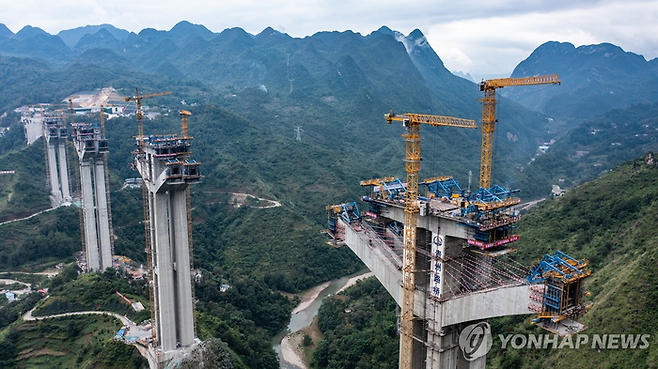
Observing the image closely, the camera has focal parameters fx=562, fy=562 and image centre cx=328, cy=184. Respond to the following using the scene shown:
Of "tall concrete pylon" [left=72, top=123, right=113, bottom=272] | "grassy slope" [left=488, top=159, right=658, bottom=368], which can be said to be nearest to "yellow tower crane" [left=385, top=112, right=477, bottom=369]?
"grassy slope" [left=488, top=159, right=658, bottom=368]

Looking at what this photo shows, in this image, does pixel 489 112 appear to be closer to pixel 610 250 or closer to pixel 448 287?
pixel 448 287

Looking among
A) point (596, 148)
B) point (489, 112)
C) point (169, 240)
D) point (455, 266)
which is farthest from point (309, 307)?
point (596, 148)

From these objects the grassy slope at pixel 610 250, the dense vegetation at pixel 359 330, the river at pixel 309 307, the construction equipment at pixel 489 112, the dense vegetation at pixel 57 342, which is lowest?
the river at pixel 309 307

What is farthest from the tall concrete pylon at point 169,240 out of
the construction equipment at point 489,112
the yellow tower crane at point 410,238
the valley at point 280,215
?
the construction equipment at point 489,112

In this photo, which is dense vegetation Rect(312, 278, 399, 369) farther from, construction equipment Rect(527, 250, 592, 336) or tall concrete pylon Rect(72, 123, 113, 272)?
construction equipment Rect(527, 250, 592, 336)

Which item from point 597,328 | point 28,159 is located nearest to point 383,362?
point 597,328

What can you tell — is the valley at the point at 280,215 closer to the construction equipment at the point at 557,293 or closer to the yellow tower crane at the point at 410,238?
the construction equipment at the point at 557,293
